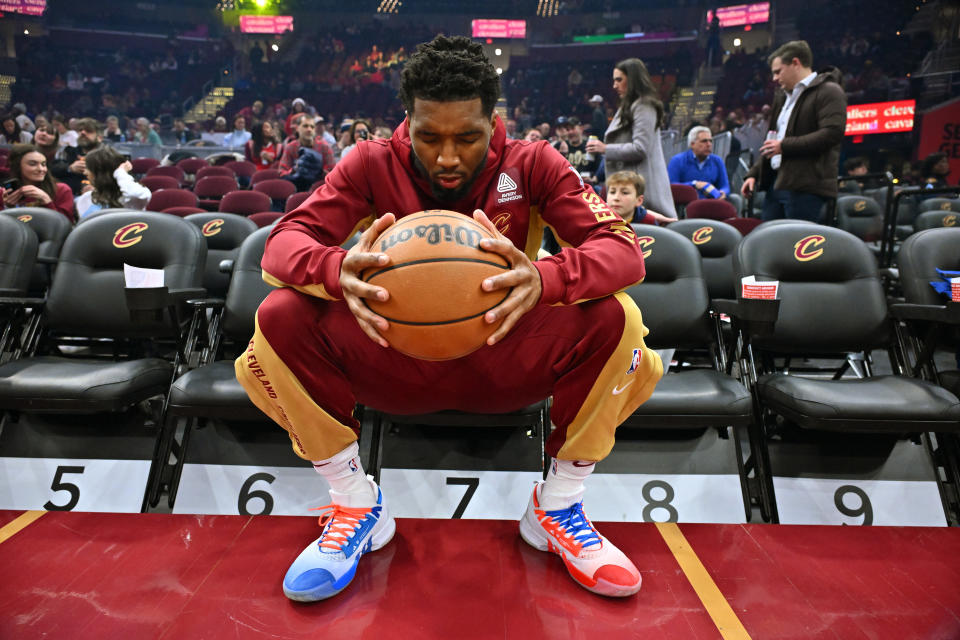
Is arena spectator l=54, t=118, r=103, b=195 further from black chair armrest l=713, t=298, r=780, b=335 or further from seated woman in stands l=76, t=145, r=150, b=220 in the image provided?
black chair armrest l=713, t=298, r=780, b=335

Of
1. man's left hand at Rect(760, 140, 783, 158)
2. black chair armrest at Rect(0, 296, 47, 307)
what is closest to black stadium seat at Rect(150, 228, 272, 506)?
black chair armrest at Rect(0, 296, 47, 307)

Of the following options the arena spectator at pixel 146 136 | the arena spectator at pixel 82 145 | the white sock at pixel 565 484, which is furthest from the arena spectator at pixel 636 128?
the arena spectator at pixel 146 136

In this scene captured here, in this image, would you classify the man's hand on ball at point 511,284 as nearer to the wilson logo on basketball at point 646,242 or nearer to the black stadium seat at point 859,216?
the wilson logo on basketball at point 646,242

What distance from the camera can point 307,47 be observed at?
23672 millimetres

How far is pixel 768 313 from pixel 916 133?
611 inches

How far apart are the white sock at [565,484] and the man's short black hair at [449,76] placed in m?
1.02

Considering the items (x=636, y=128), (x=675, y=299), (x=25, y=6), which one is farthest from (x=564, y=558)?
(x=25, y=6)

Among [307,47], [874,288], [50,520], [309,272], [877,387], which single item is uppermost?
[307,47]

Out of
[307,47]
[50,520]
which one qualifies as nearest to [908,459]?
[50,520]

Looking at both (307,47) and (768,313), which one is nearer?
(768,313)

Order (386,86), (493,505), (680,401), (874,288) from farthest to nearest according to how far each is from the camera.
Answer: (386,86), (874,288), (493,505), (680,401)

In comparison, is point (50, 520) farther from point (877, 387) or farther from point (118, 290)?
point (877, 387)

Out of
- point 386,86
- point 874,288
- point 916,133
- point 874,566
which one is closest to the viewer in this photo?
point 874,566

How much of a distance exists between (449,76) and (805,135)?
9.88ft
